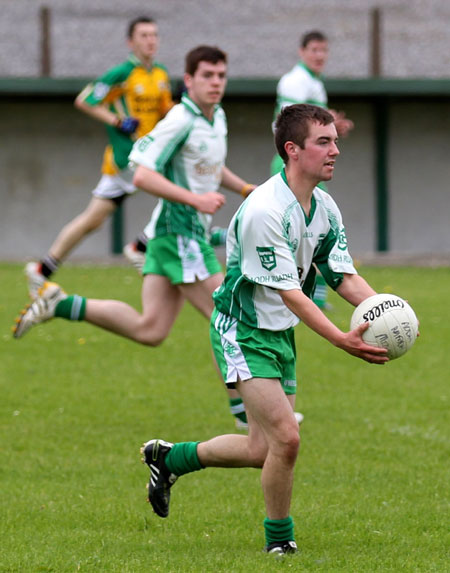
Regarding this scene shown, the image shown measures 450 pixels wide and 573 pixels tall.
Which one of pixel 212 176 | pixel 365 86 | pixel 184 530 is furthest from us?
pixel 365 86

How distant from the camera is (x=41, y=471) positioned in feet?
21.7

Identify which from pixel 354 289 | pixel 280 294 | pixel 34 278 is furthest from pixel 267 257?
pixel 34 278

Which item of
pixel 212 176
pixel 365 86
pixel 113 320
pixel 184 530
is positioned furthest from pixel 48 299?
pixel 365 86

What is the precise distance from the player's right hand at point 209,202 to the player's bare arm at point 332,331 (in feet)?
7.02

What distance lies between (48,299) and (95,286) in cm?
704

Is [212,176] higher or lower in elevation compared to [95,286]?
higher

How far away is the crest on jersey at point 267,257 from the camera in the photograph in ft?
16.2

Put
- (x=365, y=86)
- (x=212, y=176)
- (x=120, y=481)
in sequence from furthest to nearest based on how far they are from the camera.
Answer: (x=365, y=86)
(x=212, y=176)
(x=120, y=481)

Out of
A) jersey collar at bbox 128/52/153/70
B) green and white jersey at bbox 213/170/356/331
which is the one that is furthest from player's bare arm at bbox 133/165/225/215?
jersey collar at bbox 128/52/153/70

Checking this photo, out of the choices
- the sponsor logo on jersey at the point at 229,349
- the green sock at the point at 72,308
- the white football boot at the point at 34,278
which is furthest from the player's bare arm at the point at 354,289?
the white football boot at the point at 34,278

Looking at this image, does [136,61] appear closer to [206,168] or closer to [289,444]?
[206,168]

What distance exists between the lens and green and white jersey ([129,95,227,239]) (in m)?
7.52

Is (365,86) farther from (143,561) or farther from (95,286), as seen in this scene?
(143,561)

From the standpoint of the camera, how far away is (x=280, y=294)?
16.3 ft
